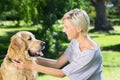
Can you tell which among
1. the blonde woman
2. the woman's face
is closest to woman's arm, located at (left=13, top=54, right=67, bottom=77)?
the blonde woman

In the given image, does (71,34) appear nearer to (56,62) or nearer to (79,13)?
(79,13)

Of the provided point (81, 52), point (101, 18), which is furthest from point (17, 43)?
point (101, 18)

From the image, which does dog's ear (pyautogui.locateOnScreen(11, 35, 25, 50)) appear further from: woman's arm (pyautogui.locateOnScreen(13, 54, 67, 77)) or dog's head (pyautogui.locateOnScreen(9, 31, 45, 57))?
woman's arm (pyautogui.locateOnScreen(13, 54, 67, 77))

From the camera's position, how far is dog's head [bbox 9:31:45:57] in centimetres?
575

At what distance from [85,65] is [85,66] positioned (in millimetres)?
14

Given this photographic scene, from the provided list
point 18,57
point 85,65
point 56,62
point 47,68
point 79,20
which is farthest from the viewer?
point 18,57

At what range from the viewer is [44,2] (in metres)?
15.2

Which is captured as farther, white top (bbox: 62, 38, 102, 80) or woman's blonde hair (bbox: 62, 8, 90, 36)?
white top (bbox: 62, 38, 102, 80)

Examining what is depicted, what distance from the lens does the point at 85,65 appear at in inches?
186

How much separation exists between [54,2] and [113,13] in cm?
4208

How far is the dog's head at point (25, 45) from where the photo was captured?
18.9 feet

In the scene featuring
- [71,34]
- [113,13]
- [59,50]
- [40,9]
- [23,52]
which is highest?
[71,34]

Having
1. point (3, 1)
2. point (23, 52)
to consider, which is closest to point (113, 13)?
point (3, 1)

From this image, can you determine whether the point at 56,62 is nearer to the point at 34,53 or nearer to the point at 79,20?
the point at 34,53
